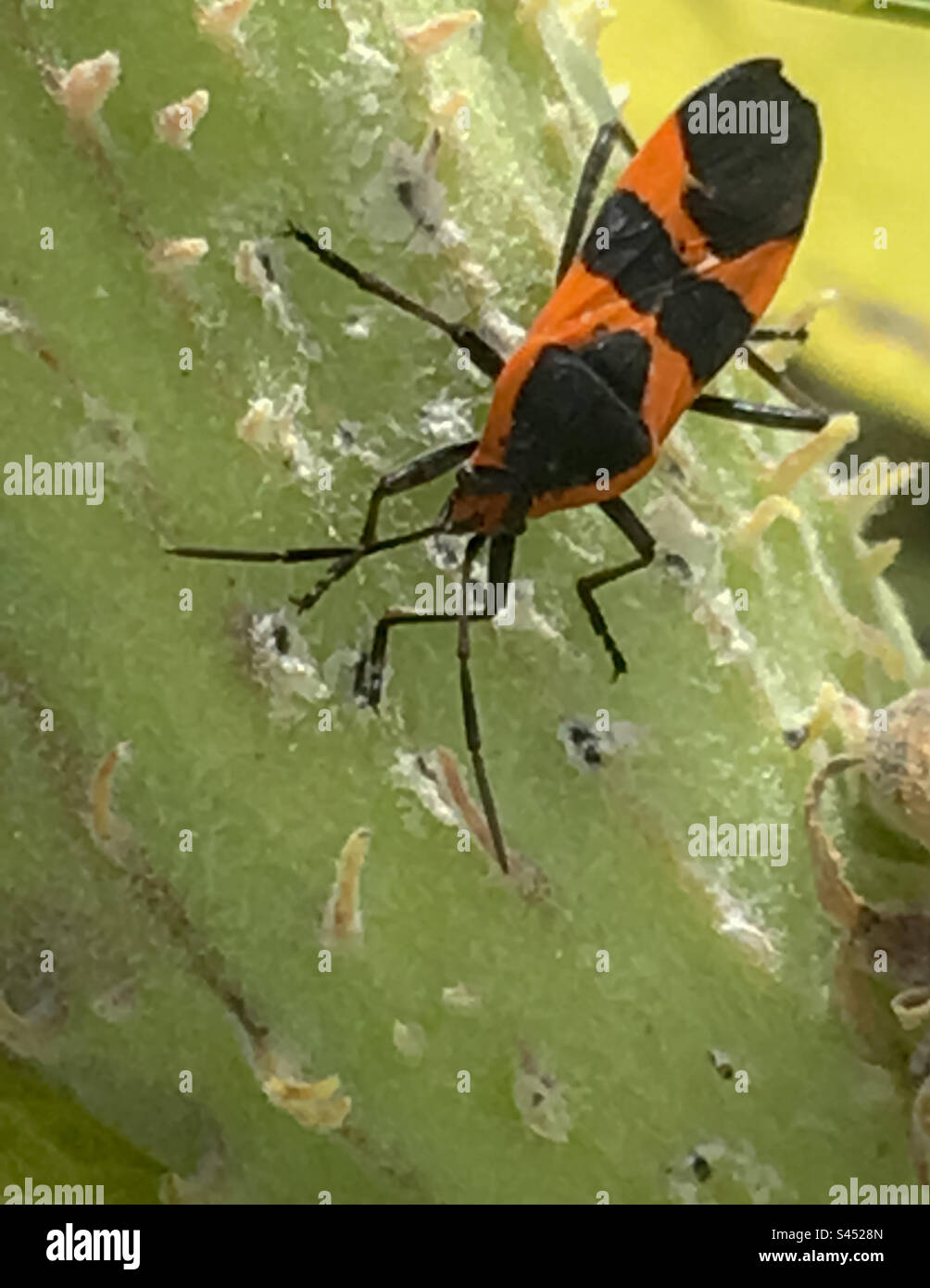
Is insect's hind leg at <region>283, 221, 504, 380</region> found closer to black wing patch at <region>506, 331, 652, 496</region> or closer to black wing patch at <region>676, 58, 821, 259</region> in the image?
black wing patch at <region>506, 331, 652, 496</region>

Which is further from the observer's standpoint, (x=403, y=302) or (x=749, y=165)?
(x=749, y=165)

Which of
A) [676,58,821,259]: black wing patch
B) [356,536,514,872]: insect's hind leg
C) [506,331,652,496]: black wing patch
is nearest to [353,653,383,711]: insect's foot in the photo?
[356,536,514,872]: insect's hind leg

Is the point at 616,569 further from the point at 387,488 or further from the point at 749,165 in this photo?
the point at 749,165

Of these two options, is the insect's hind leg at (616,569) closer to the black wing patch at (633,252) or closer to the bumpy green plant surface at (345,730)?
the bumpy green plant surface at (345,730)

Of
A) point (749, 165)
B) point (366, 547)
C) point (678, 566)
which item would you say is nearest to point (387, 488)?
point (366, 547)
